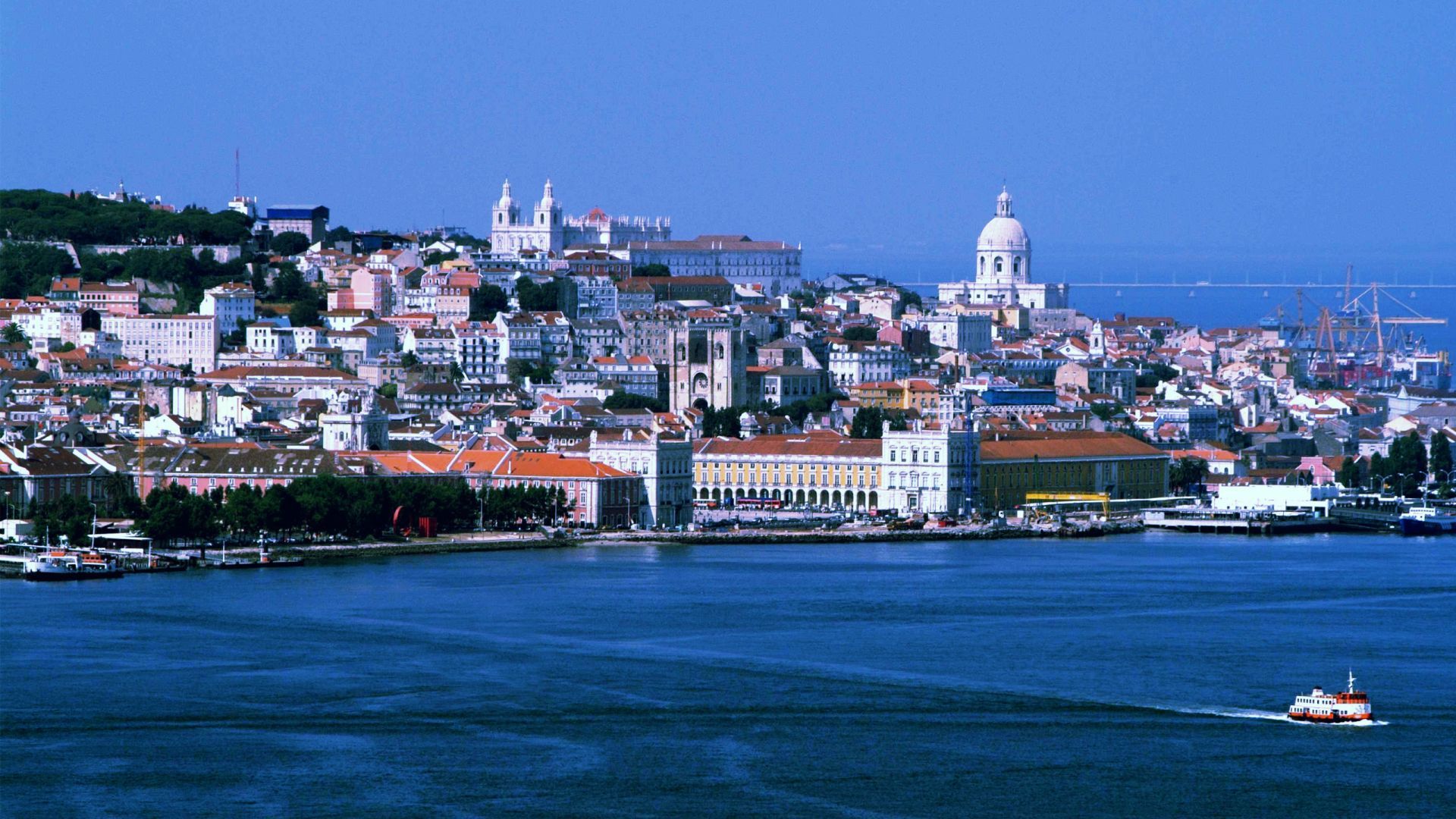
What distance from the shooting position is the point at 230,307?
123 feet

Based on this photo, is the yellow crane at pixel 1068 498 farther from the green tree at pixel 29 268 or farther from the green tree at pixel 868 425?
the green tree at pixel 29 268

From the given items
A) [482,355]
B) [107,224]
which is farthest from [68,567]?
[107,224]

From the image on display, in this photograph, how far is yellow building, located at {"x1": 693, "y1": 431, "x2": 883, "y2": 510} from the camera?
91.2ft

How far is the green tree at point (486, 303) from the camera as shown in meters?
39.0

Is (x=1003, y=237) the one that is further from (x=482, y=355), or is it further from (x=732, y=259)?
(x=482, y=355)

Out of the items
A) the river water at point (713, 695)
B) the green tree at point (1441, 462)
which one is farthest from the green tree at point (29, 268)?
the river water at point (713, 695)

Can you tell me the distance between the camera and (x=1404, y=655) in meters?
15.5

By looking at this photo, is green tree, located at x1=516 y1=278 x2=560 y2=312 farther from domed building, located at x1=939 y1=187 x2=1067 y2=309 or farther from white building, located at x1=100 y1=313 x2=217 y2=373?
domed building, located at x1=939 y1=187 x2=1067 y2=309

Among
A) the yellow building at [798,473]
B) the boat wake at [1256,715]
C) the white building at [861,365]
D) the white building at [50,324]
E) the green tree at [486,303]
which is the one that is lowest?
the boat wake at [1256,715]

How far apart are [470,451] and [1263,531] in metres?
6.78

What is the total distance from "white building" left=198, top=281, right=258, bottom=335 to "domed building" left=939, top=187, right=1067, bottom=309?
16.2 metres

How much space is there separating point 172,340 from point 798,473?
1087 cm

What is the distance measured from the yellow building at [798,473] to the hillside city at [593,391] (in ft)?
0.09

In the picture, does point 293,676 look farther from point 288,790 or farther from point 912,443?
point 912,443
